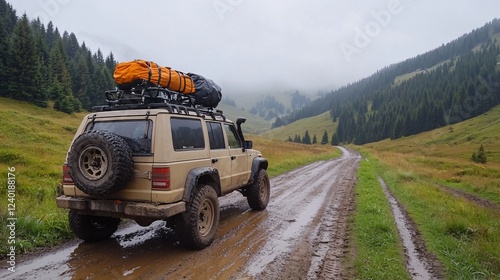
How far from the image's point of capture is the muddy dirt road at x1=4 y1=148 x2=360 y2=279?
4.49m

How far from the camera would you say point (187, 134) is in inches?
→ 222

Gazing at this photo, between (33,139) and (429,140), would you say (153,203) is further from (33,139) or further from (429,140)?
(429,140)

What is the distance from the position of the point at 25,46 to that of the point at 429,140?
326 ft

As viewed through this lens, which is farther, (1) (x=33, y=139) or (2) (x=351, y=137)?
(2) (x=351, y=137)

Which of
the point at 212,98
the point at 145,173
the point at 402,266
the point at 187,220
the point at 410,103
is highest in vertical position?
the point at 410,103

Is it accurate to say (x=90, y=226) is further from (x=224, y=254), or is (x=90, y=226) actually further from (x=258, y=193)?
(x=258, y=193)

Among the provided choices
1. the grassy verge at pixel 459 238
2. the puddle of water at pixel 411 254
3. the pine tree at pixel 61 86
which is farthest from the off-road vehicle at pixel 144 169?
the pine tree at pixel 61 86

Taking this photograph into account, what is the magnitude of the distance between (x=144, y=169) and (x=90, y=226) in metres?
1.80

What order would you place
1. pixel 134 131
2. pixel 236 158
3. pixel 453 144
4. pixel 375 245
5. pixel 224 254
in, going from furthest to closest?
pixel 453 144
pixel 236 158
pixel 375 245
pixel 224 254
pixel 134 131

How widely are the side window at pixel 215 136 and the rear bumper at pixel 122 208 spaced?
1813mm

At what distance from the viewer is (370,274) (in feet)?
15.3

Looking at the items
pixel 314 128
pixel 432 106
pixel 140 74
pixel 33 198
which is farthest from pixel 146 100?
pixel 314 128

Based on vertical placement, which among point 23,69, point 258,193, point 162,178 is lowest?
point 258,193

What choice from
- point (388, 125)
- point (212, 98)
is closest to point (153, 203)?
point (212, 98)
